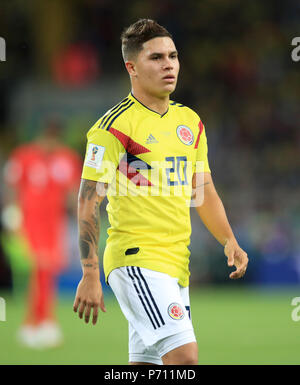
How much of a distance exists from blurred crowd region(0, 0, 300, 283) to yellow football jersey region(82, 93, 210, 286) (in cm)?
966

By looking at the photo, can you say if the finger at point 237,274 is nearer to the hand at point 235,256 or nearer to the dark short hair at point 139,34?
the hand at point 235,256

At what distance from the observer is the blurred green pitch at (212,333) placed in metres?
6.85

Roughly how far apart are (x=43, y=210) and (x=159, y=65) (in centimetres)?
476

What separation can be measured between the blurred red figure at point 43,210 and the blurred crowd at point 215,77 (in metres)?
5.53

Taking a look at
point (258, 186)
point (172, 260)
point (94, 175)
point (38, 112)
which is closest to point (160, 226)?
point (172, 260)

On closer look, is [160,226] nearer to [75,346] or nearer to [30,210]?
[75,346]

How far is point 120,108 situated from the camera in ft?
13.1

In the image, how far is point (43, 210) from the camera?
8.49m

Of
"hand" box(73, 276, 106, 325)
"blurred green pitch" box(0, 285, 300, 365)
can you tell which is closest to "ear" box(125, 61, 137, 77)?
"hand" box(73, 276, 106, 325)

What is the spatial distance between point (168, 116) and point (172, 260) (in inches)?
29.8

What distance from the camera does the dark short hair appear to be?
4.00 meters

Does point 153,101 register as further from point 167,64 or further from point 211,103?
point 211,103

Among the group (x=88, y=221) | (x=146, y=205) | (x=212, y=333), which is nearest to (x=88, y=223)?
(x=88, y=221)

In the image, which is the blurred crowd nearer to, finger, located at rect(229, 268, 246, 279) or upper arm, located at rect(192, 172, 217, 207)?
Result: upper arm, located at rect(192, 172, 217, 207)
